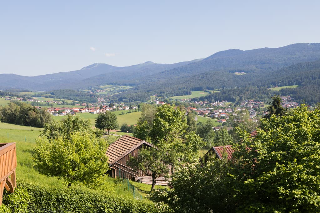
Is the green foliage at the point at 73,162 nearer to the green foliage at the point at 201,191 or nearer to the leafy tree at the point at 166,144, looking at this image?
the green foliage at the point at 201,191

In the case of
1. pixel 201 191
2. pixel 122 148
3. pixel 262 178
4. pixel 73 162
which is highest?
pixel 262 178

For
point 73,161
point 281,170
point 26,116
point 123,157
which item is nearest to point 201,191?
point 281,170

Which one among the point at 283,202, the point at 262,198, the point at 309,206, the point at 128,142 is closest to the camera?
the point at 309,206

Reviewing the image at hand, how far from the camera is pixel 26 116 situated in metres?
89.2

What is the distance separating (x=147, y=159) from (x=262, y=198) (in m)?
14.4

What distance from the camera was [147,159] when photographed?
25469 millimetres

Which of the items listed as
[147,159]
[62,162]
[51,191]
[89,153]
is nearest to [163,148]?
[147,159]

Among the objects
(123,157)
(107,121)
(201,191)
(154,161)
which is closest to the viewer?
(201,191)

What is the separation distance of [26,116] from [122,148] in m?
70.4

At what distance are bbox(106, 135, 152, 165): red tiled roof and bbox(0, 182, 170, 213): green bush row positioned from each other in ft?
50.8

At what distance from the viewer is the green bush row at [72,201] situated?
14.8m

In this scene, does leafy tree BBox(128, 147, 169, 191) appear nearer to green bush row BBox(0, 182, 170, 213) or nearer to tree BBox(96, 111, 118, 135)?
green bush row BBox(0, 182, 170, 213)

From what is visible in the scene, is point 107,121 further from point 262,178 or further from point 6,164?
point 262,178

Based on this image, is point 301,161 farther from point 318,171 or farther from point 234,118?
point 234,118
